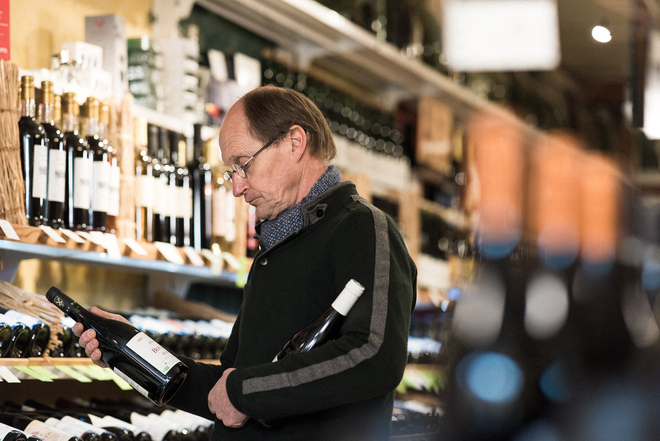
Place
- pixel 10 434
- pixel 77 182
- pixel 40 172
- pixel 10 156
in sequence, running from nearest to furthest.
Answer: pixel 10 434
pixel 10 156
pixel 40 172
pixel 77 182

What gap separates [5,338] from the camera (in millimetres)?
2242

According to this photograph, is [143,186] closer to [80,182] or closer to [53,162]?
[80,182]

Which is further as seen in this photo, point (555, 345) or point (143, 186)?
point (143, 186)

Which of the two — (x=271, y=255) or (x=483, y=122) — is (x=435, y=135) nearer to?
(x=483, y=122)

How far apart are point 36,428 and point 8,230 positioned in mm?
548

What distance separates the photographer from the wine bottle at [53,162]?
2514mm

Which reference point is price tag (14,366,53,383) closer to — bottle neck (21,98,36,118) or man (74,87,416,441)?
man (74,87,416,441)

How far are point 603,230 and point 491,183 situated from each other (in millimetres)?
4568

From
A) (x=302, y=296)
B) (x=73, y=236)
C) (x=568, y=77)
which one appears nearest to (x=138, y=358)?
(x=302, y=296)

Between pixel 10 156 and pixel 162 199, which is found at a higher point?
pixel 10 156

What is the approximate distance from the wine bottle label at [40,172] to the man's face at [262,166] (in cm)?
85

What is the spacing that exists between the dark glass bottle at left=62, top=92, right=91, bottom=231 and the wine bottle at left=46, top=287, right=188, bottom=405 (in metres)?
0.71

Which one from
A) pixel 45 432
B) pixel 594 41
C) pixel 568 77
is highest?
pixel 594 41

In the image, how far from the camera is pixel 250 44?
14.5 ft
